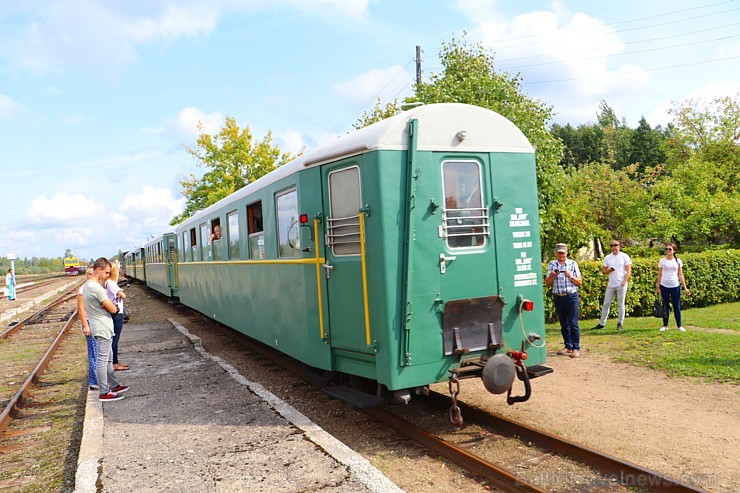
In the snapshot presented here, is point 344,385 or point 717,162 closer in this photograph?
Answer: point 344,385

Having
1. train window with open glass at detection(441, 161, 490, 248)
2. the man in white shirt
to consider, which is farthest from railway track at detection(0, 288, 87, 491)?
the man in white shirt

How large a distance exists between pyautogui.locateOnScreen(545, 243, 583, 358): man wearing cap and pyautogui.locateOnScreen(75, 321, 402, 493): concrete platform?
4.78 meters

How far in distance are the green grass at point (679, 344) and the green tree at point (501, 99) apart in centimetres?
292

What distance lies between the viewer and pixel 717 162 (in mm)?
24781

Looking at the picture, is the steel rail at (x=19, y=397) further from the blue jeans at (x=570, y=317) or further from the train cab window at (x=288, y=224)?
the blue jeans at (x=570, y=317)

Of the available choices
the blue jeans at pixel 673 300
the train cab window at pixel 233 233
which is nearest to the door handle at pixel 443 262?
the train cab window at pixel 233 233

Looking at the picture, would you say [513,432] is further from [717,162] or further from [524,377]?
[717,162]

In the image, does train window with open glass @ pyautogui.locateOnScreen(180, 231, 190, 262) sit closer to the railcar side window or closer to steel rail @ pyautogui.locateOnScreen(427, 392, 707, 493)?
the railcar side window

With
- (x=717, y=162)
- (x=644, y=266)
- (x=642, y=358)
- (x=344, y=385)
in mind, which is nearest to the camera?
(x=344, y=385)

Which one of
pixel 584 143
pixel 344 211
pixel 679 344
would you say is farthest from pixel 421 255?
pixel 584 143

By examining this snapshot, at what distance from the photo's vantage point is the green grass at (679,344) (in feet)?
25.1

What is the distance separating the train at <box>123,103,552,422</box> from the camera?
5.38 metres

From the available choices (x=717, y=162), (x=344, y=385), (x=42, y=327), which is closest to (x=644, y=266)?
(x=344, y=385)

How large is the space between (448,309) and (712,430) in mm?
2709
